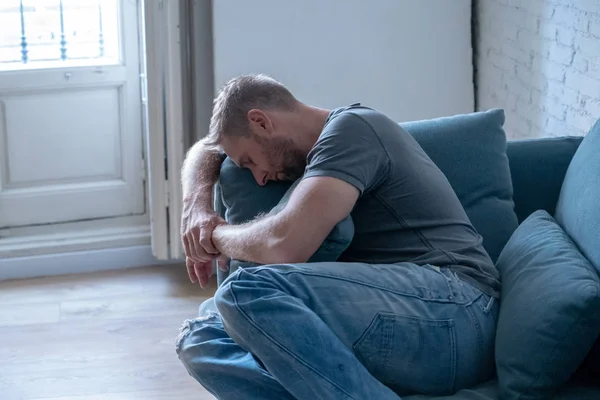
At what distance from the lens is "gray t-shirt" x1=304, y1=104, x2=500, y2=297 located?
6.75 ft

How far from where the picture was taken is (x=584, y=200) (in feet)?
6.83

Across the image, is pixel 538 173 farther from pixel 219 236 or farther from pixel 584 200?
pixel 219 236

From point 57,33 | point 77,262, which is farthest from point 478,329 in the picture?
point 57,33

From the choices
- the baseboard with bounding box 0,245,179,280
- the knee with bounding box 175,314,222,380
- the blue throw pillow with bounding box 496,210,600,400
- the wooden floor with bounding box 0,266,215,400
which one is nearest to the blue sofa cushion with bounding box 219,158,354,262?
the knee with bounding box 175,314,222,380

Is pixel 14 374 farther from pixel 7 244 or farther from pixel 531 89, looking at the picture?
pixel 531 89

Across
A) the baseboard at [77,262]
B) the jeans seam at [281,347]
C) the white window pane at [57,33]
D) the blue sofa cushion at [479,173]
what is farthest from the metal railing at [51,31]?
the jeans seam at [281,347]

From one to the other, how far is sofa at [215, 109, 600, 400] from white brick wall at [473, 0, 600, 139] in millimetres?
531

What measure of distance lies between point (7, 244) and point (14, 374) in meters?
1.03

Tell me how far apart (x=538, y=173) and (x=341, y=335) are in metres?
0.89

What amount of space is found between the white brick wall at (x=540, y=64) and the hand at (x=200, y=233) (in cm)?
132

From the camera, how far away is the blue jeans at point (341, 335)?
174cm

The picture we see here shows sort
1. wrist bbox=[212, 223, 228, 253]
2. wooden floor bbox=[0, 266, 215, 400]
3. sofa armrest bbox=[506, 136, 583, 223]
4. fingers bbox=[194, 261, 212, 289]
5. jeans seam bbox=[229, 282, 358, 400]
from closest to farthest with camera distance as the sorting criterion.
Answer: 1. jeans seam bbox=[229, 282, 358, 400]
2. wrist bbox=[212, 223, 228, 253]
3. fingers bbox=[194, 261, 212, 289]
4. sofa armrest bbox=[506, 136, 583, 223]
5. wooden floor bbox=[0, 266, 215, 400]

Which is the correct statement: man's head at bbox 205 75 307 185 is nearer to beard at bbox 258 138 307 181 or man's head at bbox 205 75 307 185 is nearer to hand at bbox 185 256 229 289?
beard at bbox 258 138 307 181

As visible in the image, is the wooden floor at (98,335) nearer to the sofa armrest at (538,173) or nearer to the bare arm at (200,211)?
the bare arm at (200,211)
